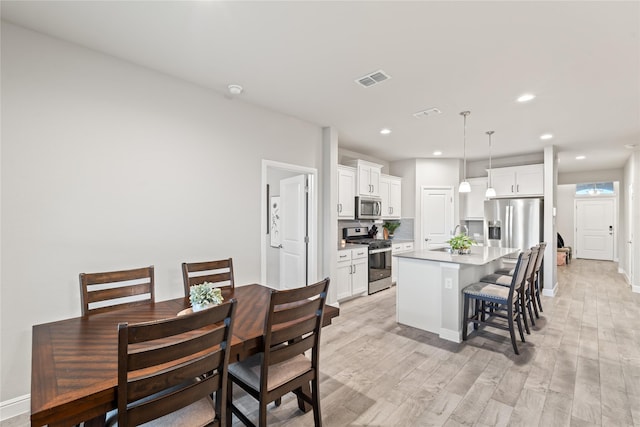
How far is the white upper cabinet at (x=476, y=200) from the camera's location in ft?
20.8

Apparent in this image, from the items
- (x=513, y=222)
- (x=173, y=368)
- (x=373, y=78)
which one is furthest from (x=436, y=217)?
(x=173, y=368)

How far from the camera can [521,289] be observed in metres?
3.43

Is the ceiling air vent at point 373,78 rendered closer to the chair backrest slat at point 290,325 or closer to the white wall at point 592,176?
the chair backrest slat at point 290,325

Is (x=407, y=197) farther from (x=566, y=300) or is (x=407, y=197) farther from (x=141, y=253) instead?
(x=141, y=253)

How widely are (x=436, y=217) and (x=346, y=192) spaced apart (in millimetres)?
2509

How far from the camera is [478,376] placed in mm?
2584

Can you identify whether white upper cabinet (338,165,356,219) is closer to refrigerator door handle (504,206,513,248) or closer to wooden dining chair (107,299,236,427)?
refrigerator door handle (504,206,513,248)

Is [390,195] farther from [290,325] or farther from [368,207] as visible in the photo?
[290,325]

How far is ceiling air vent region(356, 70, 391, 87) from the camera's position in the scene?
8.91ft

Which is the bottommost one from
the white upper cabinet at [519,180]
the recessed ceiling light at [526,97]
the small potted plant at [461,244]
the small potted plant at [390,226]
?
the small potted plant at [461,244]

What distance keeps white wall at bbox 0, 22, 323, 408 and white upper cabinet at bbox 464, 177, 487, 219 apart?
5.15 meters

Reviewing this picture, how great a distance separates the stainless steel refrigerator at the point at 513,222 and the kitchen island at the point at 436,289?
6.93ft

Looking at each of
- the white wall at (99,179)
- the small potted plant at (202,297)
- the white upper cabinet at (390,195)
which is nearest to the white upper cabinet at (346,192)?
the white upper cabinet at (390,195)

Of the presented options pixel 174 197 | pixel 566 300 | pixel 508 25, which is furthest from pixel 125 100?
pixel 566 300
